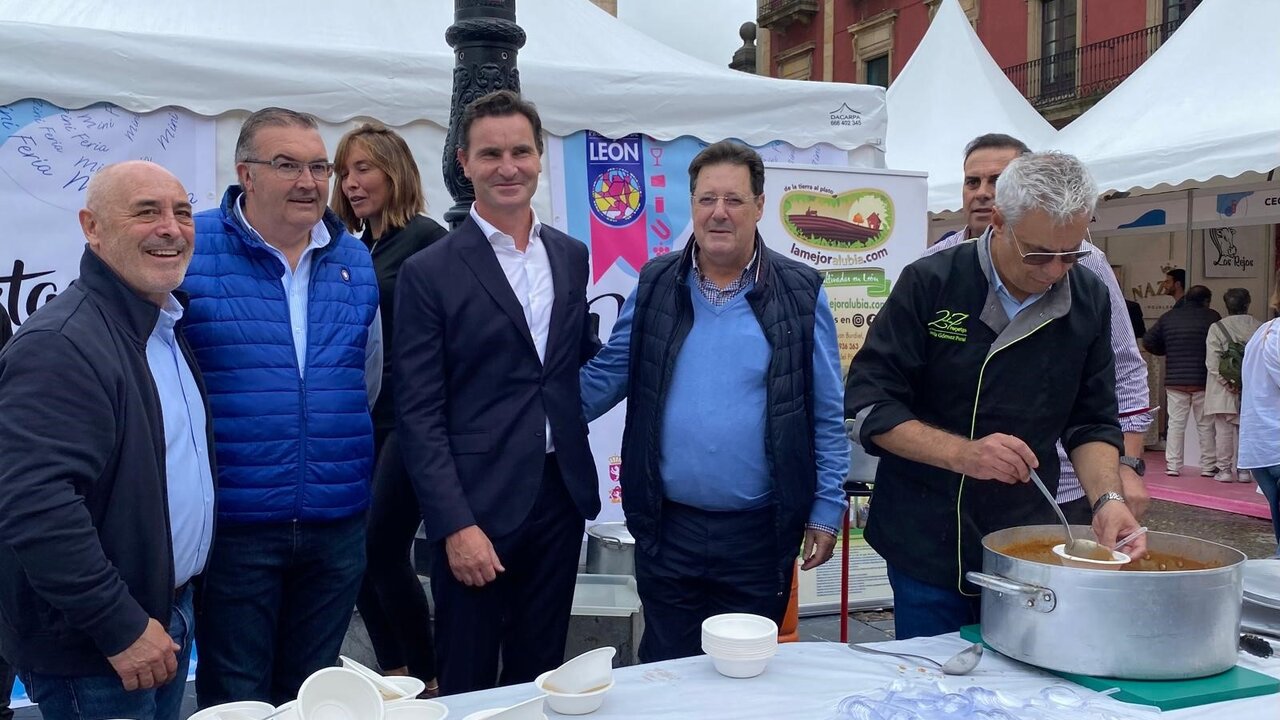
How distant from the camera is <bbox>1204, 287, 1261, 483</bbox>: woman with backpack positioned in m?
8.53

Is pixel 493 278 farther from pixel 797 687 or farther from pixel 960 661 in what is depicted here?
pixel 960 661

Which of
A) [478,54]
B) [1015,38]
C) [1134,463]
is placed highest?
[1015,38]

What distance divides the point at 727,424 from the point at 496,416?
21.0 inches

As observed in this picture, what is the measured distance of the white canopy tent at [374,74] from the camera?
3529mm

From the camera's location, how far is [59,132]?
349 centimetres

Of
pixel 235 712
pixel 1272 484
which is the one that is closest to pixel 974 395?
pixel 235 712

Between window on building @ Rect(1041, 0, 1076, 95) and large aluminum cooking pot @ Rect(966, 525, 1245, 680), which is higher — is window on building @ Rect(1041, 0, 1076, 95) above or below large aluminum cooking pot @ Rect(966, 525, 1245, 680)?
above

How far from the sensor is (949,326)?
2070mm

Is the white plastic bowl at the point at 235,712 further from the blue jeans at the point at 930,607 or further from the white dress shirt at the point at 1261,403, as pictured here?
the white dress shirt at the point at 1261,403

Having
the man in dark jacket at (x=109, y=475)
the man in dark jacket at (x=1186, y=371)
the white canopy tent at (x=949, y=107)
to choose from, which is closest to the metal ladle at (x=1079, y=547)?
the man in dark jacket at (x=109, y=475)

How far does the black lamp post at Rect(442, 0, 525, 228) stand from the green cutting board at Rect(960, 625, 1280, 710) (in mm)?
2107

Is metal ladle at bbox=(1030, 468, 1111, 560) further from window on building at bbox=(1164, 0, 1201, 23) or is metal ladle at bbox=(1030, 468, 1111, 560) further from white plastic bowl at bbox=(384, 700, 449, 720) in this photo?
window on building at bbox=(1164, 0, 1201, 23)

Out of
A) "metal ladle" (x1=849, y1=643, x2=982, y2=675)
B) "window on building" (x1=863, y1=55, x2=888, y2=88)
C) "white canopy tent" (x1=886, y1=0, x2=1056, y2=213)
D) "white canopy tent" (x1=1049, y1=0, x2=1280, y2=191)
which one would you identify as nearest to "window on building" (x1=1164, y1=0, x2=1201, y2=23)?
"white canopy tent" (x1=886, y1=0, x2=1056, y2=213)

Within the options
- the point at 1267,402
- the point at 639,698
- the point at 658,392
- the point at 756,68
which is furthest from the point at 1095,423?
the point at 756,68
